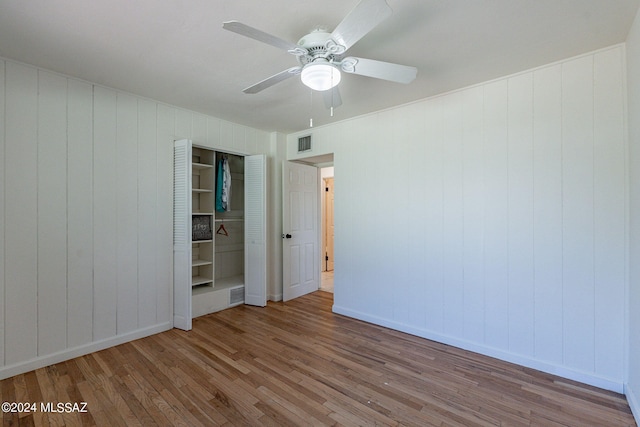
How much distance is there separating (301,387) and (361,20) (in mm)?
2423

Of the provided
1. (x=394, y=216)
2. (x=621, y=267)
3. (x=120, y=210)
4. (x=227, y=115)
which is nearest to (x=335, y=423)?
(x=394, y=216)

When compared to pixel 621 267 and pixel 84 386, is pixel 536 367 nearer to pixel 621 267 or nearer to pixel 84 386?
pixel 621 267

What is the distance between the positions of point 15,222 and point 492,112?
165 inches

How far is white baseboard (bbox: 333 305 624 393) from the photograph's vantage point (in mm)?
2145

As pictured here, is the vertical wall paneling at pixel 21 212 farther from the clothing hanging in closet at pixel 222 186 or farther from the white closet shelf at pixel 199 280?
the clothing hanging in closet at pixel 222 186

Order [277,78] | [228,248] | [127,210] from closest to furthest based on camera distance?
[277,78] → [127,210] → [228,248]

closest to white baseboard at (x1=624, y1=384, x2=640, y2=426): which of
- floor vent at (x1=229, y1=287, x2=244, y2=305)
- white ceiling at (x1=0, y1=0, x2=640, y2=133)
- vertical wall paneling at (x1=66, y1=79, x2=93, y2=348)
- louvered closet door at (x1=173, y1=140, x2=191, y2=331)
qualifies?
white ceiling at (x1=0, y1=0, x2=640, y2=133)

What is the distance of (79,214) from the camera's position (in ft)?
8.65

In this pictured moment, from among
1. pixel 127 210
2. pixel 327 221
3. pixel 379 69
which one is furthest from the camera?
pixel 327 221

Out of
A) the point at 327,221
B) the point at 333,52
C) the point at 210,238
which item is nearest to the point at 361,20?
the point at 333,52

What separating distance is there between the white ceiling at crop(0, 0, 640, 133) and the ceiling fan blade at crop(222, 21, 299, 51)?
0.84 ft

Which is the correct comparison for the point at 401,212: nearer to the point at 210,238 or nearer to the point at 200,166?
the point at 210,238

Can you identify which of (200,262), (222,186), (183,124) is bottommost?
(200,262)

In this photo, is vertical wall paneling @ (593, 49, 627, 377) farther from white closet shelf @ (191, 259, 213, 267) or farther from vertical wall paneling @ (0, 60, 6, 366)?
vertical wall paneling @ (0, 60, 6, 366)
